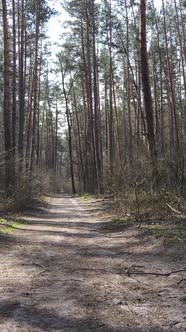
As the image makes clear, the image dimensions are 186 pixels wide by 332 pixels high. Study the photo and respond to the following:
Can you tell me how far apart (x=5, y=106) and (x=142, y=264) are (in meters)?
11.6

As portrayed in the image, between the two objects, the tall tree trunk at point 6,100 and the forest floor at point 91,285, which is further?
the tall tree trunk at point 6,100

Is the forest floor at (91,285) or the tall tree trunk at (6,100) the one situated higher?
the tall tree trunk at (6,100)

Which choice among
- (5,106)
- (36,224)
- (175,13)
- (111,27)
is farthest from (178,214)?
(175,13)

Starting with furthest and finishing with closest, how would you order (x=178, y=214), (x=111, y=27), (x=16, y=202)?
(x=111, y=27), (x=16, y=202), (x=178, y=214)

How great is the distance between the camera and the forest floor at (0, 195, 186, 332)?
422 centimetres

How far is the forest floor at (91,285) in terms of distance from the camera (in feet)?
13.8

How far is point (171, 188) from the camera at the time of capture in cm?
1164

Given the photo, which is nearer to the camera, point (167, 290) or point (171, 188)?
point (167, 290)

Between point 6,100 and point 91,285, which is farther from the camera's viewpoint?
point 6,100

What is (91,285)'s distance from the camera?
5.59 metres

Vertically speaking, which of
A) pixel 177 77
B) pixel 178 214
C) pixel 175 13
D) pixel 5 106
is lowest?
pixel 178 214

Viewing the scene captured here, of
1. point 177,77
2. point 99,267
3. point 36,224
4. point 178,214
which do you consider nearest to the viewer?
point 99,267

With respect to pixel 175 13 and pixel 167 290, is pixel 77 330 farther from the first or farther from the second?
pixel 175 13

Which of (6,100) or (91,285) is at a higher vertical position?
(6,100)
